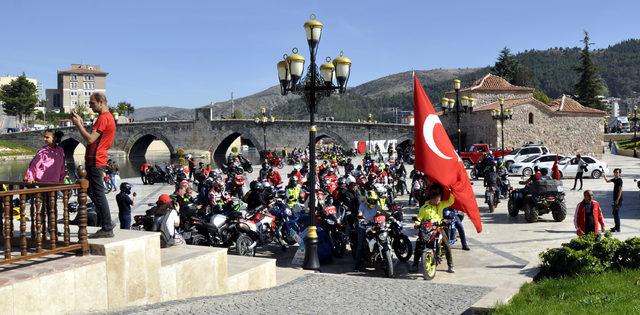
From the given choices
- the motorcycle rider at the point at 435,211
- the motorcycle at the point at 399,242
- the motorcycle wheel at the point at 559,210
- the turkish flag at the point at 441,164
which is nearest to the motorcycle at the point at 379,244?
the motorcycle at the point at 399,242

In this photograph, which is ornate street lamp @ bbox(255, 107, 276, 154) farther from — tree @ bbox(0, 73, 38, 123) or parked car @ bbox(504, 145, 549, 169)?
tree @ bbox(0, 73, 38, 123)

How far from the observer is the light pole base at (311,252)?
9820mm

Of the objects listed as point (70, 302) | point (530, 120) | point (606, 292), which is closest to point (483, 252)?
point (606, 292)

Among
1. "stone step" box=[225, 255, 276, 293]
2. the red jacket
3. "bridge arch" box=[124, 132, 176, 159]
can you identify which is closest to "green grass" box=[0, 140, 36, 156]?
"bridge arch" box=[124, 132, 176, 159]

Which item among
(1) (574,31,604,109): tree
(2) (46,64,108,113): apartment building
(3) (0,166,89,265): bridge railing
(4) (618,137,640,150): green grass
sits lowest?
(3) (0,166,89,265): bridge railing

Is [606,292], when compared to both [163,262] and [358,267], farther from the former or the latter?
[163,262]

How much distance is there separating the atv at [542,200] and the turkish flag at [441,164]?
17.6 ft

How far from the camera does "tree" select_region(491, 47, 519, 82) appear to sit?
75062mm

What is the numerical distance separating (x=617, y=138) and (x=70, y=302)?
7239 cm

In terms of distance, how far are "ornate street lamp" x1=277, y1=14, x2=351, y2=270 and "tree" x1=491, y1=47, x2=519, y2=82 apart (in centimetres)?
6868

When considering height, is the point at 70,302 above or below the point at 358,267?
above

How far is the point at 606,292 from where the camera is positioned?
6.34 metres

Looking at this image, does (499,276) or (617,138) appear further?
(617,138)

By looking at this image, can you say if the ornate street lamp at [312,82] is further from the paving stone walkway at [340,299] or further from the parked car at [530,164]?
the parked car at [530,164]
